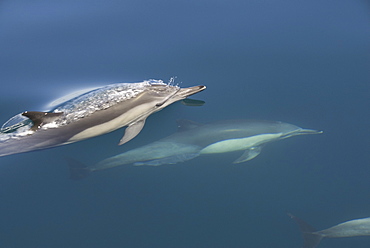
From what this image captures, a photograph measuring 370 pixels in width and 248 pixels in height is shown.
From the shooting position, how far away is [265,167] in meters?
6.45

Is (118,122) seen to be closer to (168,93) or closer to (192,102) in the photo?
(168,93)

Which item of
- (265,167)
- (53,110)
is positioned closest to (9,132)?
(53,110)

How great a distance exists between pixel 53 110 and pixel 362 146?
4985 millimetres

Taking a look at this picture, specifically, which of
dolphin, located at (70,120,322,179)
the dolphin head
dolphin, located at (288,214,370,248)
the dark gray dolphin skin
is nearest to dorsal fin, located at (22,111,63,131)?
the dark gray dolphin skin

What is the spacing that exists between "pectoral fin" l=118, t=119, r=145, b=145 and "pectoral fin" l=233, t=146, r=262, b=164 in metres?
1.60

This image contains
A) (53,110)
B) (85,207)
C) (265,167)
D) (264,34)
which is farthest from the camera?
(264,34)

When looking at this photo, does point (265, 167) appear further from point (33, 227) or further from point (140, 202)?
point (33, 227)

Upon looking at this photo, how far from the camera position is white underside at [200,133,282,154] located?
7155mm

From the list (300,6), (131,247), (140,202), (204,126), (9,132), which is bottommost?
(131,247)

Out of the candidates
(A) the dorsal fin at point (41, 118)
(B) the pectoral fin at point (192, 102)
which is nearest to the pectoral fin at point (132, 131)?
(B) the pectoral fin at point (192, 102)

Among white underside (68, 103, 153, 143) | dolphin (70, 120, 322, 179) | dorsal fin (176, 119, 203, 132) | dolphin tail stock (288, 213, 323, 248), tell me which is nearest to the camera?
dolphin tail stock (288, 213, 323, 248)

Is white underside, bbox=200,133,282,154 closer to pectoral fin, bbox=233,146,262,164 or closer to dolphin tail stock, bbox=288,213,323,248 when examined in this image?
pectoral fin, bbox=233,146,262,164

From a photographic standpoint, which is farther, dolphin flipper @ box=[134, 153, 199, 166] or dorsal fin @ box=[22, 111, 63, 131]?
dolphin flipper @ box=[134, 153, 199, 166]

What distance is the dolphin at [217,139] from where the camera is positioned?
6.68 meters
